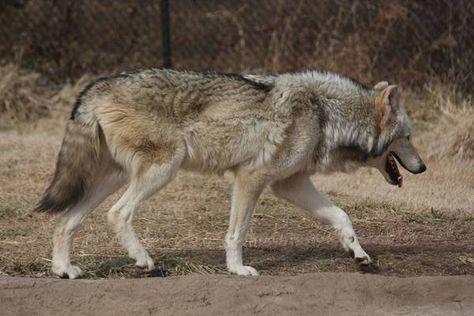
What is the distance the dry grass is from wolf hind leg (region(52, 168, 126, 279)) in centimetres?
17

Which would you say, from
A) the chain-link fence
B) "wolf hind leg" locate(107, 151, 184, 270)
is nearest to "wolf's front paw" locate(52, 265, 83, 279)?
"wolf hind leg" locate(107, 151, 184, 270)

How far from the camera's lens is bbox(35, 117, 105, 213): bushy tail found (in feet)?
19.0

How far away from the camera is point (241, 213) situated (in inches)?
235

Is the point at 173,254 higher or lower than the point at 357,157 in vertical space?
lower

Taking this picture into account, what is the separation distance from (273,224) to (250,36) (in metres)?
5.21

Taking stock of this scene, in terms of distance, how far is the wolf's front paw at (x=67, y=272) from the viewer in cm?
573

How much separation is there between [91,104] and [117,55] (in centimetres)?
684

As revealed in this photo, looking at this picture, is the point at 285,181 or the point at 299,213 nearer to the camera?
the point at 285,181

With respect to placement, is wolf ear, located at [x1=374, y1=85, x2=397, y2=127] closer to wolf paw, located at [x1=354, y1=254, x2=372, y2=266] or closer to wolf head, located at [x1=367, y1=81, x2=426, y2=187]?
wolf head, located at [x1=367, y1=81, x2=426, y2=187]

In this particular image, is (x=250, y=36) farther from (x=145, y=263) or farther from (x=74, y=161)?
(x=145, y=263)

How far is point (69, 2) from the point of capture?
12445mm

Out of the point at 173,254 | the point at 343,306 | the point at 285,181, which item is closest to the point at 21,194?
the point at 173,254

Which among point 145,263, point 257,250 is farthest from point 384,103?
point 145,263

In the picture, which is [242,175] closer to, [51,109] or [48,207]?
[48,207]
